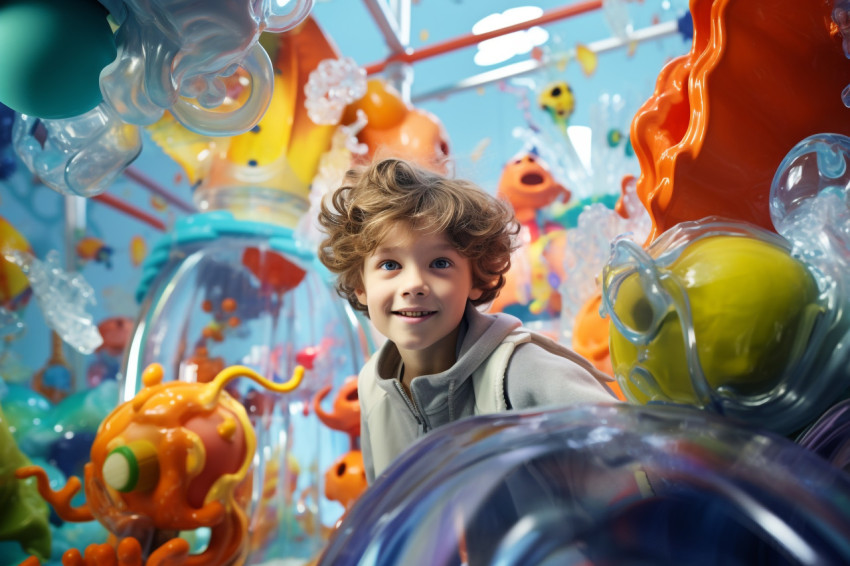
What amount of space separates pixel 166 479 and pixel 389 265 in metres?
0.54

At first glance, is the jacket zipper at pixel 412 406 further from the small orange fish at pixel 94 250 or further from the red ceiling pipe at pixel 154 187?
the small orange fish at pixel 94 250

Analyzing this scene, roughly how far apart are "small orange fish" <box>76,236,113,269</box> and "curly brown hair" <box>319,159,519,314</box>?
239 centimetres

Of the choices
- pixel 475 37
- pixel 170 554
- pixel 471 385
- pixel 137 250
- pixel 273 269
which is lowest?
pixel 170 554

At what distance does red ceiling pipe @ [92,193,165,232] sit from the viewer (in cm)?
311

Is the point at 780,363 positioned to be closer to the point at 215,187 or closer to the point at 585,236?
the point at 585,236

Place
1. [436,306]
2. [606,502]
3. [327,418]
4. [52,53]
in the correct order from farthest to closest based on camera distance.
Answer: [327,418], [436,306], [52,53], [606,502]

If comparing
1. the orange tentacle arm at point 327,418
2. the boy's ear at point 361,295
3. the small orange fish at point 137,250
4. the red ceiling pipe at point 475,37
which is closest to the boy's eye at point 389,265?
the boy's ear at point 361,295

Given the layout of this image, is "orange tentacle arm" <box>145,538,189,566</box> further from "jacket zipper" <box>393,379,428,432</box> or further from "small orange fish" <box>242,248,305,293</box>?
"small orange fish" <box>242,248,305,293</box>

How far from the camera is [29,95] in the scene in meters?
0.65

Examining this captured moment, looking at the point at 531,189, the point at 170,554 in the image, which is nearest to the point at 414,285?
the point at 170,554

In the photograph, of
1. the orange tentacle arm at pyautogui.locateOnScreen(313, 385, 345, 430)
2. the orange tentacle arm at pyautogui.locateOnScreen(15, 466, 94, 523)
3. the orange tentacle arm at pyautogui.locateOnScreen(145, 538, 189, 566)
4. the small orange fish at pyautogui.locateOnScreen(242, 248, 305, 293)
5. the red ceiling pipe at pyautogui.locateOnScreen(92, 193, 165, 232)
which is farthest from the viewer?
the red ceiling pipe at pyautogui.locateOnScreen(92, 193, 165, 232)

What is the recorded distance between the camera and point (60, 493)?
129 cm

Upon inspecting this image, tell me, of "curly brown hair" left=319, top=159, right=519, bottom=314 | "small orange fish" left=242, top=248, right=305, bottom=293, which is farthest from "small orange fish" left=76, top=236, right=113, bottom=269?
"curly brown hair" left=319, top=159, right=519, bottom=314

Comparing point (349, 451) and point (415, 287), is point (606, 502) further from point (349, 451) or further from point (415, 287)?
point (349, 451)
